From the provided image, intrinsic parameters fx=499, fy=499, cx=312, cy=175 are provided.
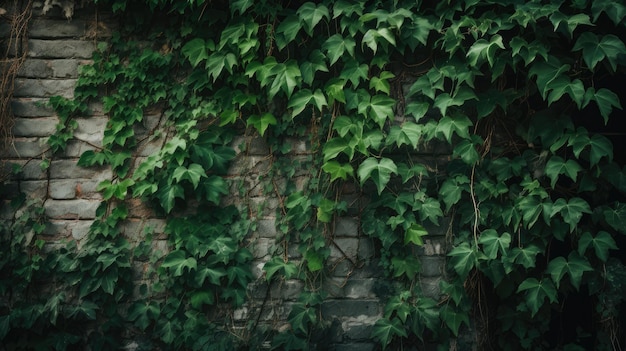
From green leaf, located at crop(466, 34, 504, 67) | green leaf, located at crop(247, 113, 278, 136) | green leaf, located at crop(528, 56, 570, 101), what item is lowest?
green leaf, located at crop(247, 113, 278, 136)

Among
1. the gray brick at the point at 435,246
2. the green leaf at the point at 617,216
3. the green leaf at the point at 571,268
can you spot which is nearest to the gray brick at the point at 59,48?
the gray brick at the point at 435,246

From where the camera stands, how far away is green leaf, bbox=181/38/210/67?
2971mm

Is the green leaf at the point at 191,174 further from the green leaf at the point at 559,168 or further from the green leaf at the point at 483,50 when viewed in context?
the green leaf at the point at 559,168

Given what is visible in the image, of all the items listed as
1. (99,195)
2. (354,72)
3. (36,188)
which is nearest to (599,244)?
(354,72)

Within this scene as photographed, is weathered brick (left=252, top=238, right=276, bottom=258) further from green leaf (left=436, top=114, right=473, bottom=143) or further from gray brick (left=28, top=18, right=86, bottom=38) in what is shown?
gray brick (left=28, top=18, right=86, bottom=38)

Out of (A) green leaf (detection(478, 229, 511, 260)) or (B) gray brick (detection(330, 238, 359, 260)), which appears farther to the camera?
(B) gray brick (detection(330, 238, 359, 260))

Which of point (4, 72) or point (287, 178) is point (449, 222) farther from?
point (4, 72)

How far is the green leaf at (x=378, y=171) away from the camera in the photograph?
2822mm

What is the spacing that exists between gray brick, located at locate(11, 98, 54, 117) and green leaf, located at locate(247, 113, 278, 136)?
1.25 m

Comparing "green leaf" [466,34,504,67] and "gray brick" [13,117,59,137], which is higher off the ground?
"green leaf" [466,34,504,67]

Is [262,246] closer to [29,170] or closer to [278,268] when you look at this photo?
[278,268]

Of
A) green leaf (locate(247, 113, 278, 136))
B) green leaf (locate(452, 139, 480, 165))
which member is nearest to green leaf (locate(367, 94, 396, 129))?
green leaf (locate(452, 139, 480, 165))

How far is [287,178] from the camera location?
3.08 meters

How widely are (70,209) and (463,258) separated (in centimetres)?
239
